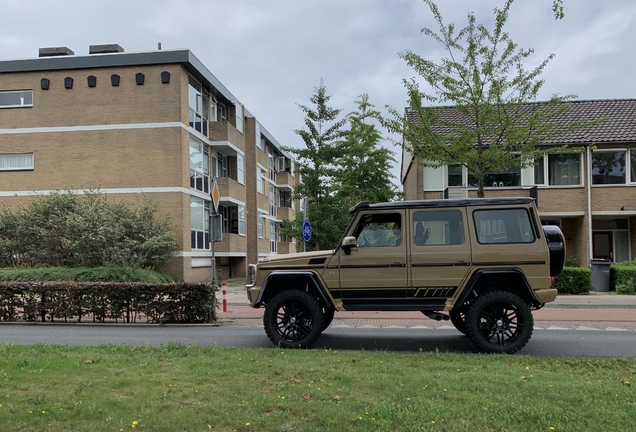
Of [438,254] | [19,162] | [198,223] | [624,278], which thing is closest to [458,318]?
[438,254]

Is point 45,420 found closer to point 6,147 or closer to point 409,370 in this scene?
point 409,370

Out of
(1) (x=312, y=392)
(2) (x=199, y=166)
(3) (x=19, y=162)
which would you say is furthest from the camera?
(2) (x=199, y=166)

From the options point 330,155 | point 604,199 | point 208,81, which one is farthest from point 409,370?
point 208,81

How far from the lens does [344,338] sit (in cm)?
959

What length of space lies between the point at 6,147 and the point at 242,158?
13.0m

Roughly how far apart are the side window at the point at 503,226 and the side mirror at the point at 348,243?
6.27 feet

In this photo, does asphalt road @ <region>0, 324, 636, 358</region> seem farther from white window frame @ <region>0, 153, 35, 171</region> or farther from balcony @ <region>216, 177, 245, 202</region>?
balcony @ <region>216, 177, 245, 202</region>

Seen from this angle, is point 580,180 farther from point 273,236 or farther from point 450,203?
point 273,236

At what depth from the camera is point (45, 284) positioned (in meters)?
12.5

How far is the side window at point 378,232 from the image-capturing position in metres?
8.24

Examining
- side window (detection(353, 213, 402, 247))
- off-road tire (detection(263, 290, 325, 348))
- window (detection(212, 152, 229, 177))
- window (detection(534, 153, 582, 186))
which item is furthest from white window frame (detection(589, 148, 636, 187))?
off-road tire (detection(263, 290, 325, 348))

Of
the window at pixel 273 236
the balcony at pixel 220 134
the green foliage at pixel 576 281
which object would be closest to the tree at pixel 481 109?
the green foliage at pixel 576 281

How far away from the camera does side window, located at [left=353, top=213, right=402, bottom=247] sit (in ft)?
27.0

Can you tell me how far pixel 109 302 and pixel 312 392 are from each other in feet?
28.6
